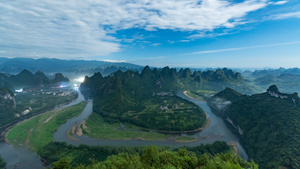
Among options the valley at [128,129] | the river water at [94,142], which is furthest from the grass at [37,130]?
the river water at [94,142]

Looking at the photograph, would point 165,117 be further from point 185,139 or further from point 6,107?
point 6,107

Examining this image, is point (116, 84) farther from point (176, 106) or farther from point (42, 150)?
point (42, 150)

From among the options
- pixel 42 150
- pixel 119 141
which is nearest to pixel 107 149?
pixel 119 141

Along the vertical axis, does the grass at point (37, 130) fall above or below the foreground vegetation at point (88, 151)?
below

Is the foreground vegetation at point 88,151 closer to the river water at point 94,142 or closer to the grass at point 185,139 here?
the river water at point 94,142

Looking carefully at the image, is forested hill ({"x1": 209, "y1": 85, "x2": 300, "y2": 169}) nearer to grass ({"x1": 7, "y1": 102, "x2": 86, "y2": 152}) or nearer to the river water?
the river water

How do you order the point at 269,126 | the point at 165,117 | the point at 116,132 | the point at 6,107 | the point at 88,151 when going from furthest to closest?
the point at 6,107, the point at 165,117, the point at 116,132, the point at 269,126, the point at 88,151

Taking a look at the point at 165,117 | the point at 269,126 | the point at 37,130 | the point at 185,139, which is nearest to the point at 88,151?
the point at 37,130
